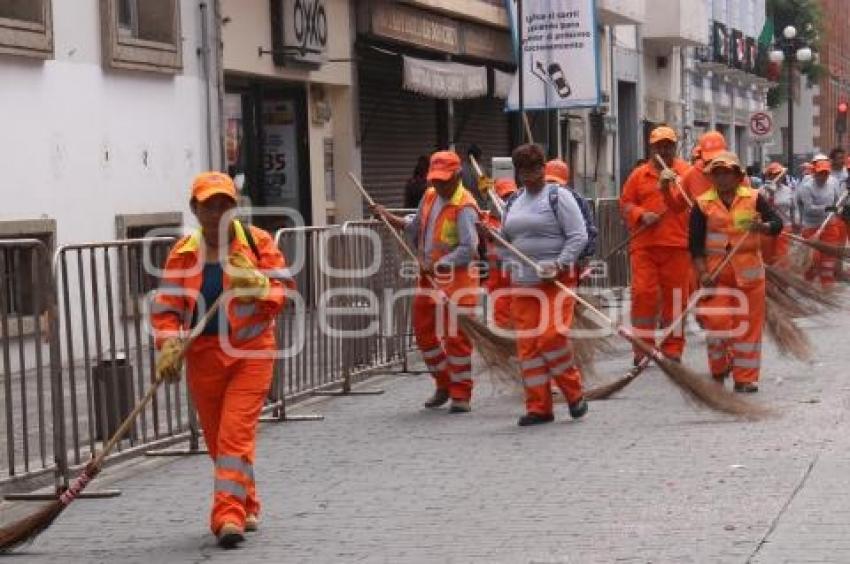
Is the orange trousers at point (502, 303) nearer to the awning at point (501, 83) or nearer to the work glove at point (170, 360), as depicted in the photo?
the work glove at point (170, 360)

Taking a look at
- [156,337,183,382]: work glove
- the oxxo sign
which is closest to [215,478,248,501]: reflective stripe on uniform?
[156,337,183,382]: work glove

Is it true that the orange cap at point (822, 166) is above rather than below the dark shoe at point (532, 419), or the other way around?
above

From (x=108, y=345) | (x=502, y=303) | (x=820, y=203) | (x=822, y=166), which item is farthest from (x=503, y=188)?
(x=108, y=345)

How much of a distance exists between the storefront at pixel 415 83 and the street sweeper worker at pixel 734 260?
10716 mm

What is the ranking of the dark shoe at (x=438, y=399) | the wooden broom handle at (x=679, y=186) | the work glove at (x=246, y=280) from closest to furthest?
the work glove at (x=246, y=280)
the dark shoe at (x=438, y=399)
the wooden broom handle at (x=679, y=186)

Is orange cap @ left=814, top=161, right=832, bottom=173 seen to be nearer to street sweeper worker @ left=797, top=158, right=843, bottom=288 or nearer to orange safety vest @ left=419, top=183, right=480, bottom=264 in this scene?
street sweeper worker @ left=797, top=158, right=843, bottom=288

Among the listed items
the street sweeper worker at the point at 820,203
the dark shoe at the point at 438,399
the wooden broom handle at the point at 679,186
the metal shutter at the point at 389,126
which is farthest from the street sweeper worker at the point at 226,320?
the metal shutter at the point at 389,126

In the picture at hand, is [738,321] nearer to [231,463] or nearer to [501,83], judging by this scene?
[231,463]

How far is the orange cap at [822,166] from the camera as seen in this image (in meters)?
22.5

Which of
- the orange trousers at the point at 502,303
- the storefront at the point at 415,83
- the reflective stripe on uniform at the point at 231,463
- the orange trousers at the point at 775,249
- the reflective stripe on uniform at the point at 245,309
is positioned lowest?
the reflective stripe on uniform at the point at 231,463

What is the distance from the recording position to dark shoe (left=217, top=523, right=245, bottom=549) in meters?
7.53

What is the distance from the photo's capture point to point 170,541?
25.8 ft

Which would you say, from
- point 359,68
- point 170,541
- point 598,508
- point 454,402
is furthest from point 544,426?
point 359,68

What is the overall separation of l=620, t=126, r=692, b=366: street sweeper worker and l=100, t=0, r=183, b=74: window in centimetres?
524
